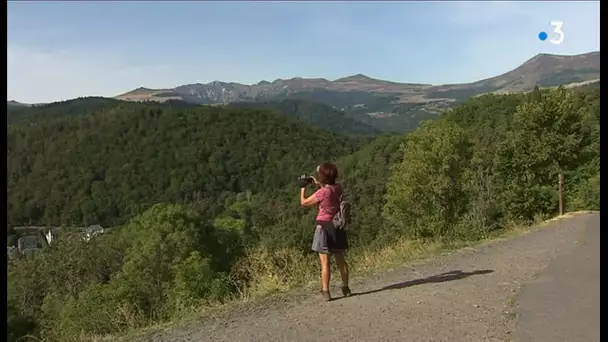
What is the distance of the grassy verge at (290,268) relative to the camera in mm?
6473

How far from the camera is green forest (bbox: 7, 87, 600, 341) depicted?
38.8 ft

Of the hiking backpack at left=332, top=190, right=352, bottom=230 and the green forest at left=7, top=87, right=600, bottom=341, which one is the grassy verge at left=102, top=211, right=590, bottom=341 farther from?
the hiking backpack at left=332, top=190, right=352, bottom=230

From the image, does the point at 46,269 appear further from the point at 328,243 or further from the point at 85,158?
the point at 85,158

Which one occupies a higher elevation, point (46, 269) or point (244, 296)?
point (244, 296)

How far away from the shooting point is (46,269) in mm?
34469

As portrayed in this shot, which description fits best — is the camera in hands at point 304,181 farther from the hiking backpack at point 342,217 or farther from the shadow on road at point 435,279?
the shadow on road at point 435,279

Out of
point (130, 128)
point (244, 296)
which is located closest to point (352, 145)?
point (130, 128)

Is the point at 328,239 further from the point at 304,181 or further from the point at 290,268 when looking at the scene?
the point at 290,268

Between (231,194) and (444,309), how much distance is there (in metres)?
78.7

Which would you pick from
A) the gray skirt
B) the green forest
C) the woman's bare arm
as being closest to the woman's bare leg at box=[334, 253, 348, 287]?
the gray skirt

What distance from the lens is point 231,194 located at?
83.2 m

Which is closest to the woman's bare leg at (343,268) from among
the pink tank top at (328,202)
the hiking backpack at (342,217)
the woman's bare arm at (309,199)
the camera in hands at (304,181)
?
the hiking backpack at (342,217)

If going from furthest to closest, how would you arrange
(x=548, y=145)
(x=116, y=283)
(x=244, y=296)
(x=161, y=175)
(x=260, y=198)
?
(x=161, y=175) < (x=260, y=198) < (x=116, y=283) < (x=548, y=145) < (x=244, y=296)

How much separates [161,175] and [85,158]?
16.3m
